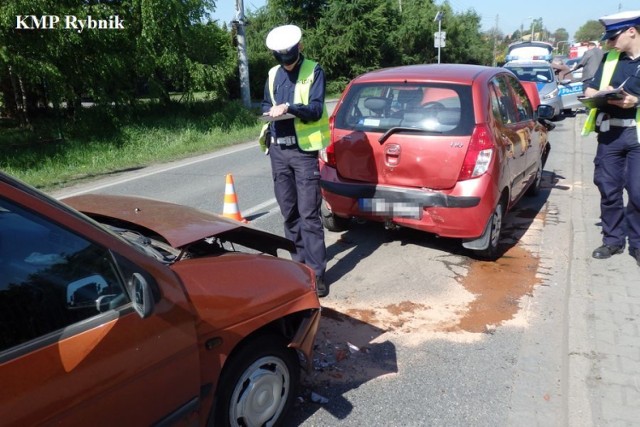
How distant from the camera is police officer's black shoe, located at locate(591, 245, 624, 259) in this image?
519cm

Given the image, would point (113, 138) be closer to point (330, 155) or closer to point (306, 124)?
point (330, 155)

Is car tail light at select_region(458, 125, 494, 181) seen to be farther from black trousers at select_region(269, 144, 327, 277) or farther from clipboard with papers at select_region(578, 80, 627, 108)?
black trousers at select_region(269, 144, 327, 277)

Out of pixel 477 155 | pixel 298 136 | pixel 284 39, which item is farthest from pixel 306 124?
pixel 477 155

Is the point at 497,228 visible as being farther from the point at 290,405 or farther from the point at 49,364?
the point at 49,364

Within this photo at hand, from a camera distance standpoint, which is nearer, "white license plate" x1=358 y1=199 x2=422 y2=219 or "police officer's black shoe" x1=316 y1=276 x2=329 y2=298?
"police officer's black shoe" x1=316 y1=276 x2=329 y2=298

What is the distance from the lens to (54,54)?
12352 millimetres

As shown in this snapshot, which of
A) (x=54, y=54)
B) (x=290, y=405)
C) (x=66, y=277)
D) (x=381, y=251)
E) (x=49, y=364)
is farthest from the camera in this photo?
(x=54, y=54)

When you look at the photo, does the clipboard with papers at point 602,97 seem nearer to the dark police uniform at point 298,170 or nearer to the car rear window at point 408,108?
the car rear window at point 408,108

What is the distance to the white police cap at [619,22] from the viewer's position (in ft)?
14.9

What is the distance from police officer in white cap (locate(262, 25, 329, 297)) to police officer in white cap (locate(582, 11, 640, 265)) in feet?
8.48

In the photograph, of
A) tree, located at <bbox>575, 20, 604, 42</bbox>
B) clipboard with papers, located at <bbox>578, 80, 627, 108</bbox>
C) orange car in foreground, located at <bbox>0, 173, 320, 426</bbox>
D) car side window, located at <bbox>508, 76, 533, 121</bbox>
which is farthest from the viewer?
tree, located at <bbox>575, 20, 604, 42</bbox>

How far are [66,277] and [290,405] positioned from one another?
1.43 metres

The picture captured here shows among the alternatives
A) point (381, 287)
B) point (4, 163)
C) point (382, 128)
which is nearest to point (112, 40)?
point (4, 163)

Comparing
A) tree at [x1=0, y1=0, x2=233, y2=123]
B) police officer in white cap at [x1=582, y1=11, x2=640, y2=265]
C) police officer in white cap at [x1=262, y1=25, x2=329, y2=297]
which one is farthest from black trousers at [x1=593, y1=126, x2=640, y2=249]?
tree at [x1=0, y1=0, x2=233, y2=123]
